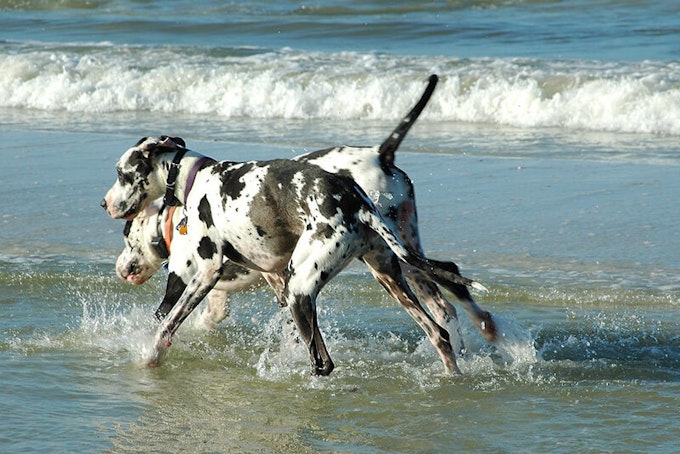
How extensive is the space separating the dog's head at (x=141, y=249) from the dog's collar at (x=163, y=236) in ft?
0.07

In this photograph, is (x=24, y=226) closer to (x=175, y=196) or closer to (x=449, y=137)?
(x=175, y=196)

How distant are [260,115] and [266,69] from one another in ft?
6.38

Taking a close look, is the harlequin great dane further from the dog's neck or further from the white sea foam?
the white sea foam

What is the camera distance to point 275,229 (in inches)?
223

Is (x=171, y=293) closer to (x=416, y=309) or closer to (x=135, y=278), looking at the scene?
(x=135, y=278)

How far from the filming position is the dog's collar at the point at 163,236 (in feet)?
21.0

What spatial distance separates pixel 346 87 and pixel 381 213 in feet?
31.0

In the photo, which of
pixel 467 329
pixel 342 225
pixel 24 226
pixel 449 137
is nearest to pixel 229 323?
pixel 467 329

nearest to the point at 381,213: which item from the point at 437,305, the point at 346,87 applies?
the point at 437,305

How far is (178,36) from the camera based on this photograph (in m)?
21.3

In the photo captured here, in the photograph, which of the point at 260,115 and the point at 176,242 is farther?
the point at 260,115

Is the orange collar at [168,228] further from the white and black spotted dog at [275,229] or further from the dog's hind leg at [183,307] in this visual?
the dog's hind leg at [183,307]

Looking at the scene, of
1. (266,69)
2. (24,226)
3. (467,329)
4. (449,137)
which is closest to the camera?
(467,329)

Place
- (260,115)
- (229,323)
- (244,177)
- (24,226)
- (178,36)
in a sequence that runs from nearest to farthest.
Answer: (244,177), (229,323), (24,226), (260,115), (178,36)
